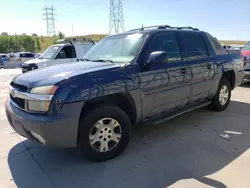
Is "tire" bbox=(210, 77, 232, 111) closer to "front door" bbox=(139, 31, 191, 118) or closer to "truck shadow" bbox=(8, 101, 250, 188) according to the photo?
"truck shadow" bbox=(8, 101, 250, 188)

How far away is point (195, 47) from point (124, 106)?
7.02 feet

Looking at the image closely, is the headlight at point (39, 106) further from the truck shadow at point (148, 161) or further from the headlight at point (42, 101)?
the truck shadow at point (148, 161)

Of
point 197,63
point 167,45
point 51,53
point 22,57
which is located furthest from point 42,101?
point 22,57

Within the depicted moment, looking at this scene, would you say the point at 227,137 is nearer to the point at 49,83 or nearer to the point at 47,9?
the point at 49,83

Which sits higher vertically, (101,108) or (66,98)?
(66,98)

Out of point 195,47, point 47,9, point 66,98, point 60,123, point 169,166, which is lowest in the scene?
point 169,166

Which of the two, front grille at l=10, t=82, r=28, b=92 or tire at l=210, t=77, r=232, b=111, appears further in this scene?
tire at l=210, t=77, r=232, b=111

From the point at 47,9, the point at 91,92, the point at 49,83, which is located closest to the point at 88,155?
the point at 91,92

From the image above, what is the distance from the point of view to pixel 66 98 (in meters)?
2.89

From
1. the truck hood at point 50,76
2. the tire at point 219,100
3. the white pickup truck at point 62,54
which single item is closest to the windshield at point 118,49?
the truck hood at point 50,76

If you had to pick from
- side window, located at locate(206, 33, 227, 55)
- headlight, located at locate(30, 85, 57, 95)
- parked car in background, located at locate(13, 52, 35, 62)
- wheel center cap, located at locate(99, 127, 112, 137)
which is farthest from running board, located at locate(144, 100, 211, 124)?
parked car in background, located at locate(13, 52, 35, 62)

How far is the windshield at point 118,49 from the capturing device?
12.6ft

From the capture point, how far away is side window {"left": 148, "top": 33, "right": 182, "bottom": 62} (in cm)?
400

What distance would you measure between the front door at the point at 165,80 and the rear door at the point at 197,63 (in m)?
0.18
